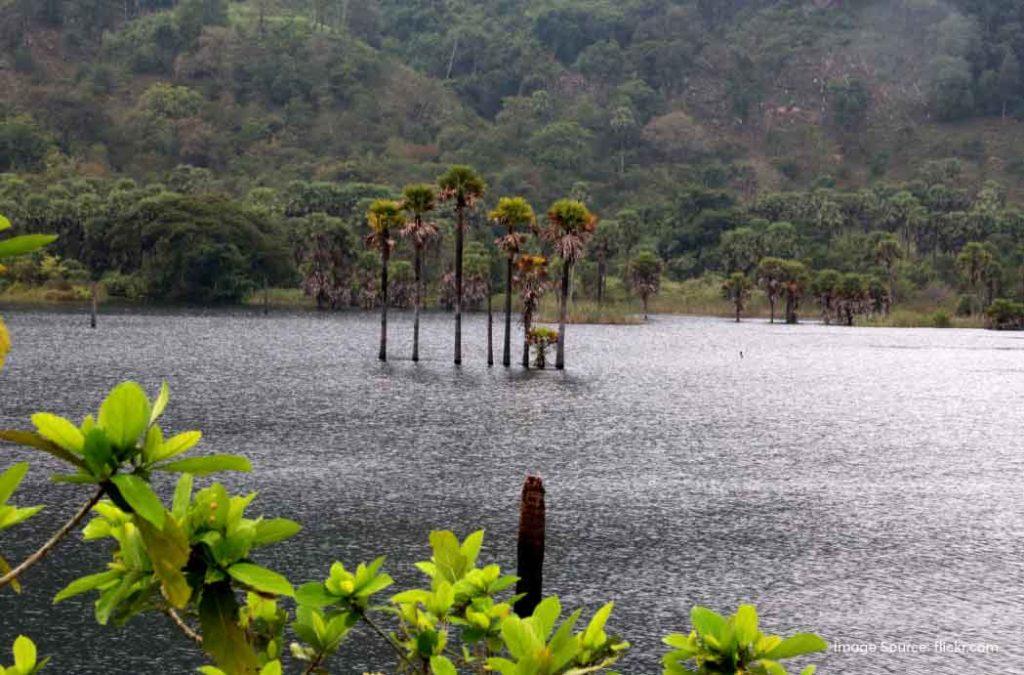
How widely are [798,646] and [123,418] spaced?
2175 mm

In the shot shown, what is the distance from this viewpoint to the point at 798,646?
3.33 meters

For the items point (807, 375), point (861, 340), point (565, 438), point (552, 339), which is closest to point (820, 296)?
point (861, 340)

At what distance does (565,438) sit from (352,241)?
133619 millimetres

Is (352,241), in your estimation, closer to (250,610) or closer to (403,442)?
(403,442)

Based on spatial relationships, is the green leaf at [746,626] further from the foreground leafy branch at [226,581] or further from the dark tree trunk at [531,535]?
the dark tree trunk at [531,535]

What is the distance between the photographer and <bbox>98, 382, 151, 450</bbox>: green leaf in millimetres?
2428

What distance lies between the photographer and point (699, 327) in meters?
166

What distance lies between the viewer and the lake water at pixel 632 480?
23203 millimetres

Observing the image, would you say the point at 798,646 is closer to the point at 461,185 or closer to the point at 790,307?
the point at 461,185

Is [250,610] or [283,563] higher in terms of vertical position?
[250,610]

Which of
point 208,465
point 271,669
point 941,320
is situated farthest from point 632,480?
point 941,320

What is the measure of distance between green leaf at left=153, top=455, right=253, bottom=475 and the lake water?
58.9ft

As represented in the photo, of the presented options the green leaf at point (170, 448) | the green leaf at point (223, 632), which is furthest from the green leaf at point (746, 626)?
the green leaf at point (170, 448)

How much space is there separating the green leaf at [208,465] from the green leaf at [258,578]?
31cm
